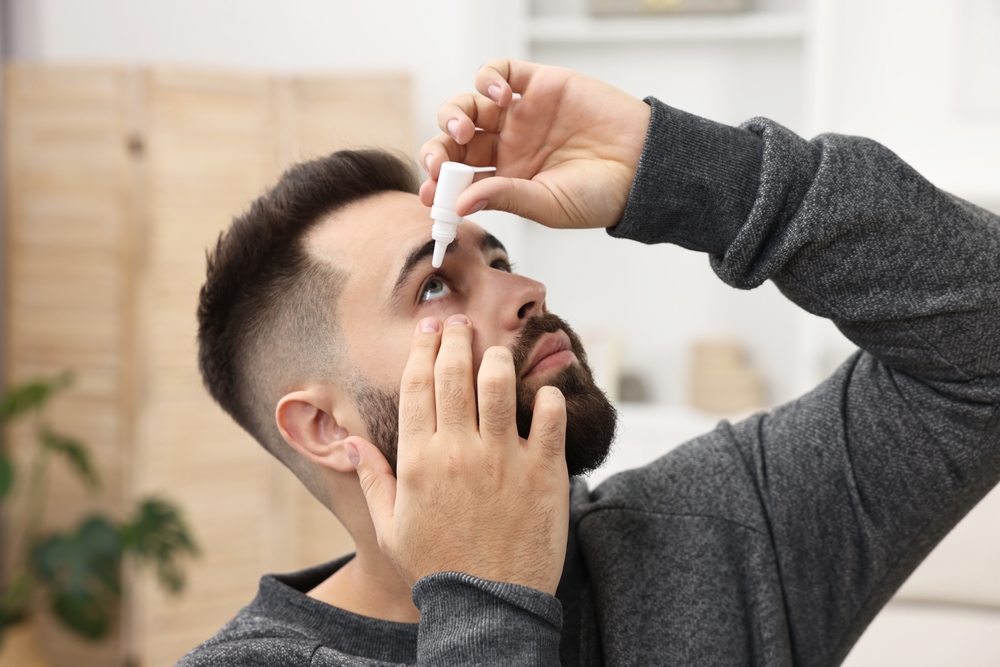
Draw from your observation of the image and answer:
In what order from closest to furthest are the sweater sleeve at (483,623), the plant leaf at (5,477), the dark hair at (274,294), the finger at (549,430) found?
the sweater sleeve at (483,623) < the finger at (549,430) < the dark hair at (274,294) < the plant leaf at (5,477)

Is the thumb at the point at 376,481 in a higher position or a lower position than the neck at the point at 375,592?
higher

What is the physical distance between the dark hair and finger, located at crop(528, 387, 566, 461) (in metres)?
0.35

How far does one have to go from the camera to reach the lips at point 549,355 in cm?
104

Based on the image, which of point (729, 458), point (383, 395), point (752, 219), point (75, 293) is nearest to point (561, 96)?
point (752, 219)

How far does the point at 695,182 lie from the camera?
3.01 ft

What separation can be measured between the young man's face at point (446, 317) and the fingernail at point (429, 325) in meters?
0.06

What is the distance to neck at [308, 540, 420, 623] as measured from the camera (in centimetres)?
111

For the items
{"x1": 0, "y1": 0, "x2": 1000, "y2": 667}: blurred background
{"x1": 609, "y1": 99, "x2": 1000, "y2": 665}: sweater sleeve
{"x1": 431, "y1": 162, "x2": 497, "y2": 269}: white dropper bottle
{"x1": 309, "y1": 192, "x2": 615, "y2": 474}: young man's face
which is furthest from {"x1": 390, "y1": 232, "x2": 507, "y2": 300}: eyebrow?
{"x1": 0, "y1": 0, "x2": 1000, "y2": 667}: blurred background

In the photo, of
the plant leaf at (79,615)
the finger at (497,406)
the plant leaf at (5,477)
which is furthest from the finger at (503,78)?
the plant leaf at (79,615)

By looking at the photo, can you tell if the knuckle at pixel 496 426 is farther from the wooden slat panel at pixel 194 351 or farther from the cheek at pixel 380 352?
the wooden slat panel at pixel 194 351

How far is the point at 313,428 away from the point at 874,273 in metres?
0.70

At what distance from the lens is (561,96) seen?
1.03 m

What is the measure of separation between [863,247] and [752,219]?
131mm

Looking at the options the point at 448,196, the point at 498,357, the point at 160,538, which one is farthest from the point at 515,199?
the point at 160,538
